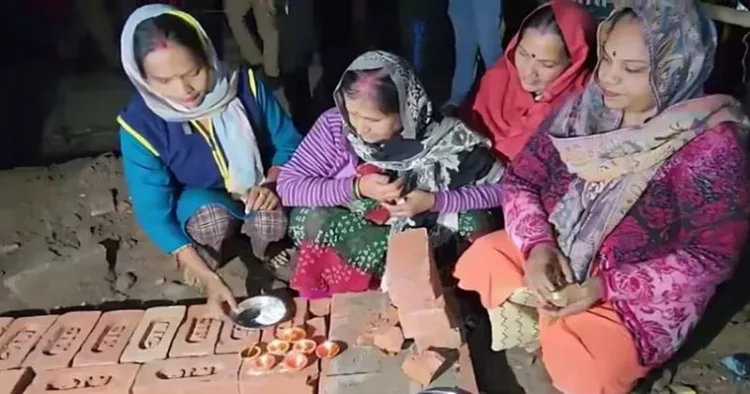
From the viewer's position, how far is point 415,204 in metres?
2.01

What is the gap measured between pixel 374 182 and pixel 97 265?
0.88 metres

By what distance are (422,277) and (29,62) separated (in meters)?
1.82

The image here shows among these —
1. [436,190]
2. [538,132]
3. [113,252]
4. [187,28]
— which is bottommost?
[113,252]

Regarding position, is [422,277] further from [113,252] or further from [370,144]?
[113,252]

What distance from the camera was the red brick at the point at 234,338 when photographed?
1.86 metres

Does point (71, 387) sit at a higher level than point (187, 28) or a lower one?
lower

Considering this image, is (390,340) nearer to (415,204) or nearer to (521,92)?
(415,204)

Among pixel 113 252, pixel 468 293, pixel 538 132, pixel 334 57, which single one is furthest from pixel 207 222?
pixel 334 57

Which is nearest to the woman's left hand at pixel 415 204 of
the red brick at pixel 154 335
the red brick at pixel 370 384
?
the red brick at pixel 370 384

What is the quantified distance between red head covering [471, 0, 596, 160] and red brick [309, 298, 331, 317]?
548 mm

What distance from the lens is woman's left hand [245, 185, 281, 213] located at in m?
2.14

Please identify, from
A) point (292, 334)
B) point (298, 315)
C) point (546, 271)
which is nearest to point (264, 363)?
point (292, 334)

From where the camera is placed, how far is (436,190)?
2.05m

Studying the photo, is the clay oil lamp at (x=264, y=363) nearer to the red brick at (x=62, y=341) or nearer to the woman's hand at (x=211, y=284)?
the woman's hand at (x=211, y=284)
